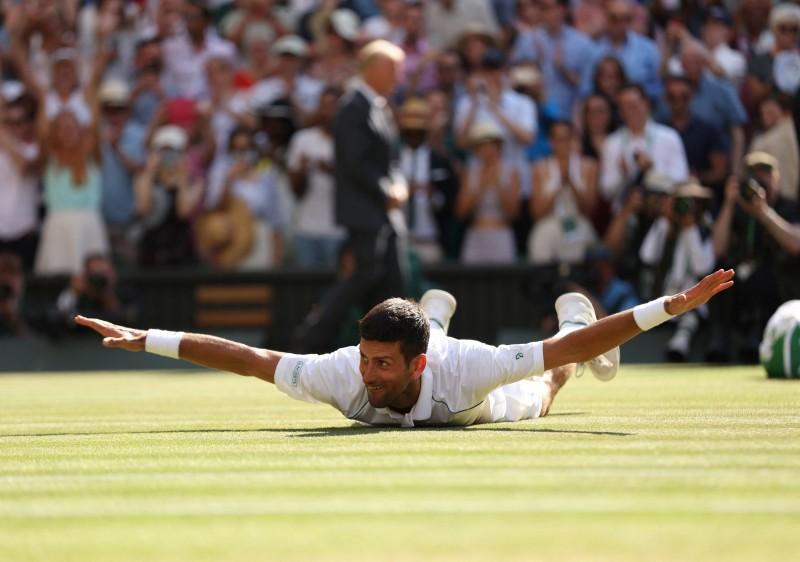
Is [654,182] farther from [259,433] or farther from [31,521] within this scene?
[31,521]

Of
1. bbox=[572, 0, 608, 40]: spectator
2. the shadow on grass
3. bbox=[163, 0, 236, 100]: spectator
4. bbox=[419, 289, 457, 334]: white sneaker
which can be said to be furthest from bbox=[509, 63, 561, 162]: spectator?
the shadow on grass

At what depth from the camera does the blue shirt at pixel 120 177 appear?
17.5 metres

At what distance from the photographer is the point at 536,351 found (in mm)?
6859

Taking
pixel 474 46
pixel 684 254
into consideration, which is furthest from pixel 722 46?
pixel 684 254

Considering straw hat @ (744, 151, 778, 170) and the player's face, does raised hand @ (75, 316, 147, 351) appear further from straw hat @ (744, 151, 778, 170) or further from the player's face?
straw hat @ (744, 151, 778, 170)

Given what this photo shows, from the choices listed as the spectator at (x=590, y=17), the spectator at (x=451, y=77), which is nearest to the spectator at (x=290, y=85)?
the spectator at (x=451, y=77)

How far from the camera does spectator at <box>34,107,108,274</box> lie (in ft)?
55.6

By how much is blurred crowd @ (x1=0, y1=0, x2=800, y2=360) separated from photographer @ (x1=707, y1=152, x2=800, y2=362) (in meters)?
0.25

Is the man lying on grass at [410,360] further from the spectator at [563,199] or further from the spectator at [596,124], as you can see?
the spectator at [596,124]

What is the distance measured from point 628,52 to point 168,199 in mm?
5232

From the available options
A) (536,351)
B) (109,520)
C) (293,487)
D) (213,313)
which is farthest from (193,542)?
(213,313)

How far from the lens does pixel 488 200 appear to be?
16391 millimetres

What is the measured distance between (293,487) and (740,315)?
10.2 meters

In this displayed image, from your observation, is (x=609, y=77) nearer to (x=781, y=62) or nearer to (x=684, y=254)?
(x=781, y=62)
